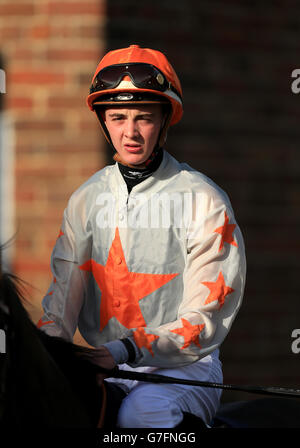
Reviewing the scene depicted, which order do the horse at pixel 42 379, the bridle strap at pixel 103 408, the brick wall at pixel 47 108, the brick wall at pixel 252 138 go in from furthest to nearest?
the brick wall at pixel 252 138, the brick wall at pixel 47 108, the bridle strap at pixel 103 408, the horse at pixel 42 379

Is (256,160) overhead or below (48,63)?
below

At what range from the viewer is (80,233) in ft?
7.88

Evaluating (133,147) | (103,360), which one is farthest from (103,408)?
Result: (133,147)

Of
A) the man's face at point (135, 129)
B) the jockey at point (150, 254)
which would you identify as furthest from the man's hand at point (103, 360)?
the man's face at point (135, 129)

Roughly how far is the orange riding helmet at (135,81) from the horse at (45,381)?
923 millimetres

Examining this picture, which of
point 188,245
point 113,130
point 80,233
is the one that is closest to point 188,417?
point 188,245

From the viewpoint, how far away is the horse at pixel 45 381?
1.51 metres

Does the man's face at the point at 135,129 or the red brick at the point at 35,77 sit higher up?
the red brick at the point at 35,77

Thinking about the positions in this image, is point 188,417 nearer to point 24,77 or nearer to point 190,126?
point 190,126

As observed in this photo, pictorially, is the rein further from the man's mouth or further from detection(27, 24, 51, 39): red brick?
detection(27, 24, 51, 39): red brick

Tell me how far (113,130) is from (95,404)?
103 cm

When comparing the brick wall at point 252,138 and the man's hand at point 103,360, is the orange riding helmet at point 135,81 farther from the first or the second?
the brick wall at point 252,138

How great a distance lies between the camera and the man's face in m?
2.25

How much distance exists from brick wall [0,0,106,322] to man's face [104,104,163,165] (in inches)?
67.5
